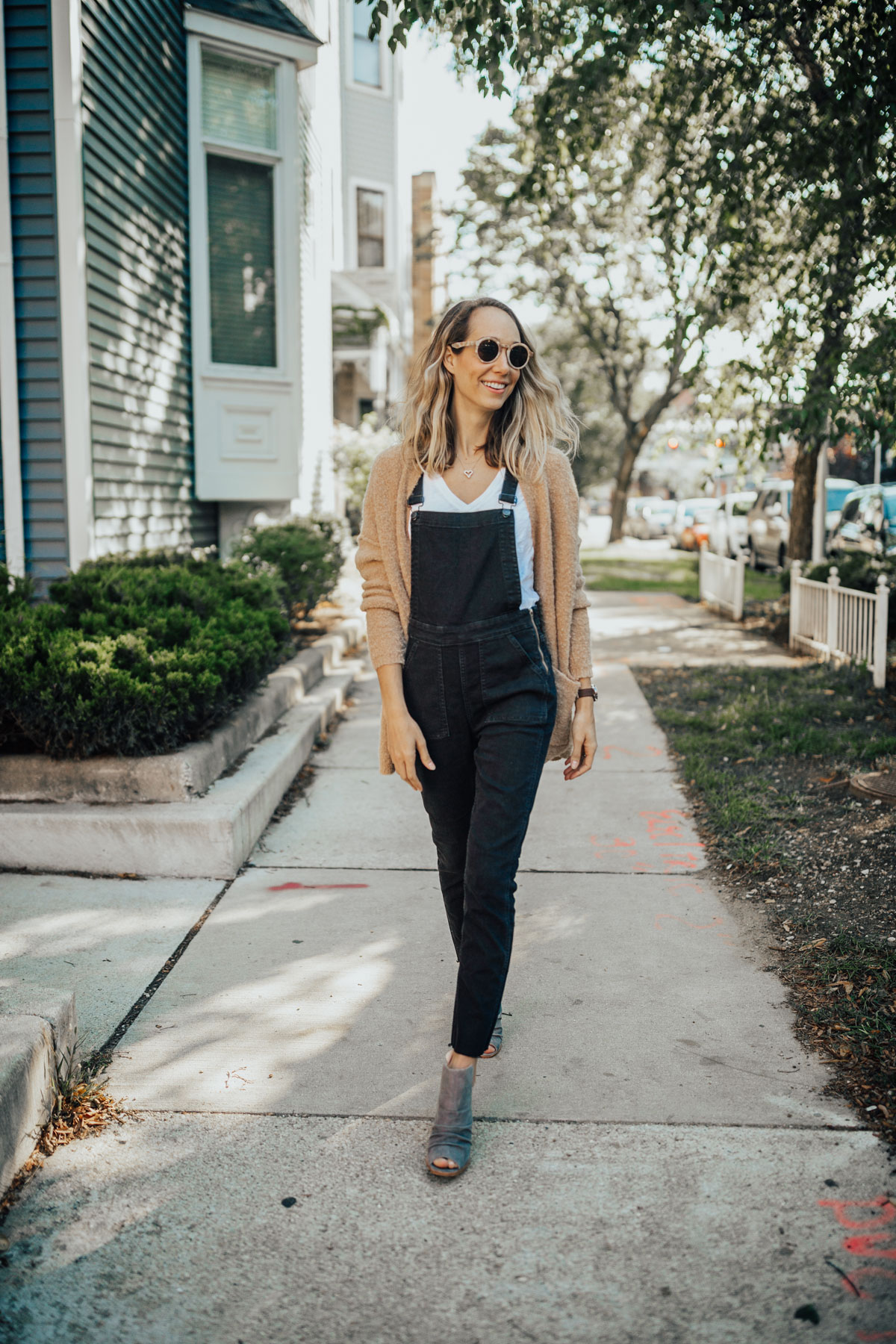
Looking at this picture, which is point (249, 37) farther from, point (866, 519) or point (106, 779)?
point (866, 519)

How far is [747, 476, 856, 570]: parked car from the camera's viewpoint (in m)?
19.5

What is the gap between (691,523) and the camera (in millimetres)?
28891

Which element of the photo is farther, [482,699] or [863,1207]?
[482,699]

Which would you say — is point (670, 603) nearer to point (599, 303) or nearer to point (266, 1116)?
point (266, 1116)

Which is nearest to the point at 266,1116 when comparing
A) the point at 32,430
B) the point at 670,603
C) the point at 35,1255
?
the point at 35,1255

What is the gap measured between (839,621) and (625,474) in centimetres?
1919

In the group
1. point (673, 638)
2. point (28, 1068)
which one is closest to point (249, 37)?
point (673, 638)

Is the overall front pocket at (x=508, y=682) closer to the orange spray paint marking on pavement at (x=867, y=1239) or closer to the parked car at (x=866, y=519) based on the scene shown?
the orange spray paint marking on pavement at (x=867, y=1239)

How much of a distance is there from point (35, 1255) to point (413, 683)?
1.50 metres

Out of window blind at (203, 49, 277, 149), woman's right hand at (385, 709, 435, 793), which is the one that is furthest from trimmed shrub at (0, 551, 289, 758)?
window blind at (203, 49, 277, 149)

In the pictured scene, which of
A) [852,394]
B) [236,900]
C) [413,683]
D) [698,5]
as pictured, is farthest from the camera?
[852,394]

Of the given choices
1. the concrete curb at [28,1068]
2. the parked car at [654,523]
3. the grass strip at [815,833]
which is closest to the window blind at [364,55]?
the grass strip at [815,833]

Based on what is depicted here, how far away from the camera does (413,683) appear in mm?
2775

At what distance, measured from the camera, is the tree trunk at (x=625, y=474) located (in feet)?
90.4
